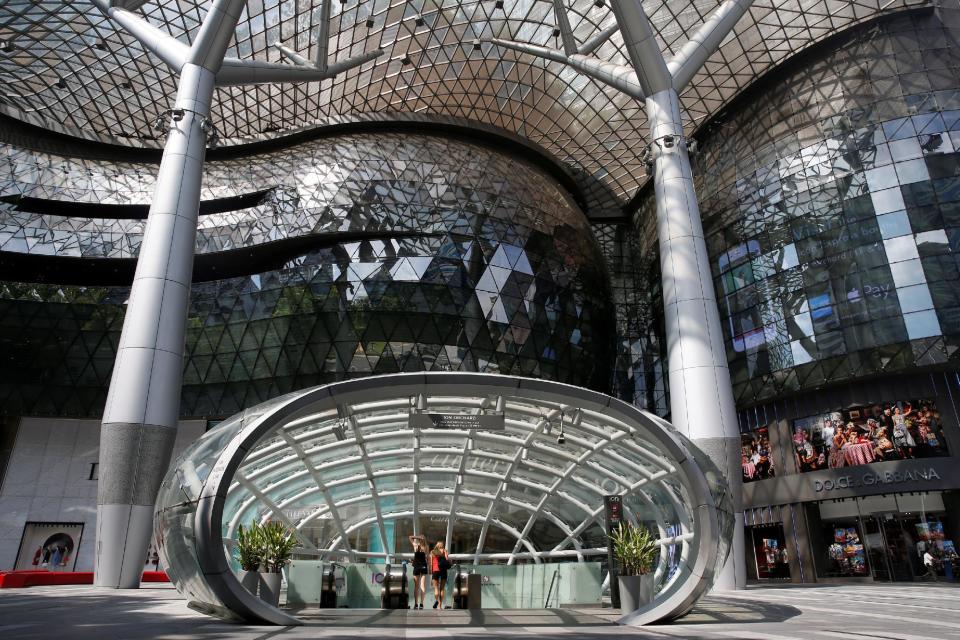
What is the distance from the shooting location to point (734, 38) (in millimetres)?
38438

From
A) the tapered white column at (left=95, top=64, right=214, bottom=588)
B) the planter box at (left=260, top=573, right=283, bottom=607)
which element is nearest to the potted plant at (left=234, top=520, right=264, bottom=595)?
the planter box at (left=260, top=573, right=283, bottom=607)

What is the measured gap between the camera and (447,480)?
1817 centimetres

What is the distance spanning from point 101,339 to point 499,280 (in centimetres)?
2486

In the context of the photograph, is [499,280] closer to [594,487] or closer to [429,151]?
[429,151]

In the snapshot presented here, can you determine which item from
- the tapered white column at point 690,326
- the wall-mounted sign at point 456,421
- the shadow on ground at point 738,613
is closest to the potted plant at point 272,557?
the wall-mounted sign at point 456,421

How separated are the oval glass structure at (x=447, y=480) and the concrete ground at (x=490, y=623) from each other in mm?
718

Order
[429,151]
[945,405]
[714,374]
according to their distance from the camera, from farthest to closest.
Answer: [429,151] → [945,405] → [714,374]

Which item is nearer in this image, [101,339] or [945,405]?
[945,405]

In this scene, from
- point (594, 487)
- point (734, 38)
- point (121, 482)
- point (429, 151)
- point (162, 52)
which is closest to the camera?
point (594, 487)

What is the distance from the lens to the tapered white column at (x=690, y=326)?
2106 centimetres

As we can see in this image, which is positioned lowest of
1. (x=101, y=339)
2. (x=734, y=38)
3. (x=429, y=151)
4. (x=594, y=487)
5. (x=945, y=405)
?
(x=594, y=487)

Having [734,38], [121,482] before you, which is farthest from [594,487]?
[734,38]

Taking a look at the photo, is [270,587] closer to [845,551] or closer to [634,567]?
[634,567]

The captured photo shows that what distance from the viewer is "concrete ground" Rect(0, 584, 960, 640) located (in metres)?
7.65
